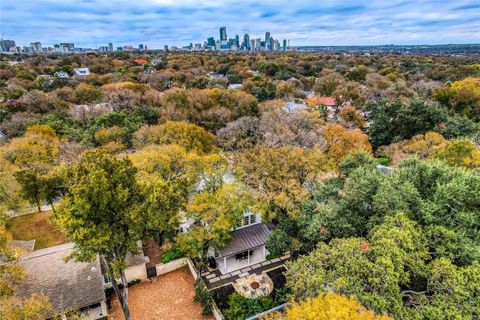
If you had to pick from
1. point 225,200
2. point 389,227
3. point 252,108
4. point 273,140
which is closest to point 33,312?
point 225,200

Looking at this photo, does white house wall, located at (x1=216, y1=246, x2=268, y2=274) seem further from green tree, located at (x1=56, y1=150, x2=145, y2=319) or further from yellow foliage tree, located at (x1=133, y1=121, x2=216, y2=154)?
yellow foliage tree, located at (x1=133, y1=121, x2=216, y2=154)

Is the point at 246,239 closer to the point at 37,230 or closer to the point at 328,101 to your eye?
the point at 37,230

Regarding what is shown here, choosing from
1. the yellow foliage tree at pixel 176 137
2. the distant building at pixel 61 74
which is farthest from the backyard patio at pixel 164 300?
the distant building at pixel 61 74

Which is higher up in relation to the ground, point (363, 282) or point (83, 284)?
point (363, 282)

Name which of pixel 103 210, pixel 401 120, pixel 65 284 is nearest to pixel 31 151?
pixel 65 284

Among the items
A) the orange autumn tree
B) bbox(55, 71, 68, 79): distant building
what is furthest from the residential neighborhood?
bbox(55, 71, 68, 79): distant building

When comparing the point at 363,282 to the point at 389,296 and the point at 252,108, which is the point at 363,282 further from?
the point at 252,108
